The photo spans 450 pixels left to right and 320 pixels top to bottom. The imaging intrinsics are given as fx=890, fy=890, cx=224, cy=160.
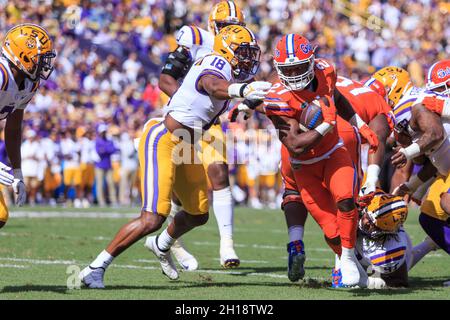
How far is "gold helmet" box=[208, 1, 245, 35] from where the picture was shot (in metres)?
8.46

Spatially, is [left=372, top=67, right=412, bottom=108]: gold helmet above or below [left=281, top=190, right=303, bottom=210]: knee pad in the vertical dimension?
above

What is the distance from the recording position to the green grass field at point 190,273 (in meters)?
6.00

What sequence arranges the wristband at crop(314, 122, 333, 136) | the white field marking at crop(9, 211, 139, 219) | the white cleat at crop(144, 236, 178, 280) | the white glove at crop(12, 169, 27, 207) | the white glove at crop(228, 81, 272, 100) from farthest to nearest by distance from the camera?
1. the white field marking at crop(9, 211, 139, 219)
2. the white cleat at crop(144, 236, 178, 280)
3. the white glove at crop(12, 169, 27, 207)
4. the wristband at crop(314, 122, 333, 136)
5. the white glove at crop(228, 81, 272, 100)

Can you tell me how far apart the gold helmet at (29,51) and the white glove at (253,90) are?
56.3 inches

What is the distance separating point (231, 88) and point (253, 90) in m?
0.27

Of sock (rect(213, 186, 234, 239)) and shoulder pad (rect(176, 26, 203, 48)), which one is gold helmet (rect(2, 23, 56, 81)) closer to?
sock (rect(213, 186, 234, 239))

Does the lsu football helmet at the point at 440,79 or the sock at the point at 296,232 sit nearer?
the sock at the point at 296,232

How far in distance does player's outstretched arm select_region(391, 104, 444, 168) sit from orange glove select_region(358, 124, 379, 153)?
21cm

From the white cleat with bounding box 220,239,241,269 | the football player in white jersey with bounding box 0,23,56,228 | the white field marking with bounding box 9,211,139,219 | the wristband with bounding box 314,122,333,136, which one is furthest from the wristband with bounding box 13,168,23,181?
the white field marking with bounding box 9,211,139,219

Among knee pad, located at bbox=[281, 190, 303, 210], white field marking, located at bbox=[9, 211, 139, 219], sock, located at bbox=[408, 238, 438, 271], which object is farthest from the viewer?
white field marking, located at bbox=[9, 211, 139, 219]

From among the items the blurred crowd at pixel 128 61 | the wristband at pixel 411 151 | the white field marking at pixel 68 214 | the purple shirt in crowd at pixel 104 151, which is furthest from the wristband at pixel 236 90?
the purple shirt in crowd at pixel 104 151

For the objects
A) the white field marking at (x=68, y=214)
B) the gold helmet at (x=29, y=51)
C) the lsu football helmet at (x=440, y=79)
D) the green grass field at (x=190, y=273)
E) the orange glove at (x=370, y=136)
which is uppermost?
the gold helmet at (x=29, y=51)

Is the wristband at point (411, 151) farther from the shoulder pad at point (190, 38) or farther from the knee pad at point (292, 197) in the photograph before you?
the shoulder pad at point (190, 38)

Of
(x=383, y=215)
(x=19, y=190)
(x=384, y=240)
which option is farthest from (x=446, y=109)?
(x=19, y=190)
